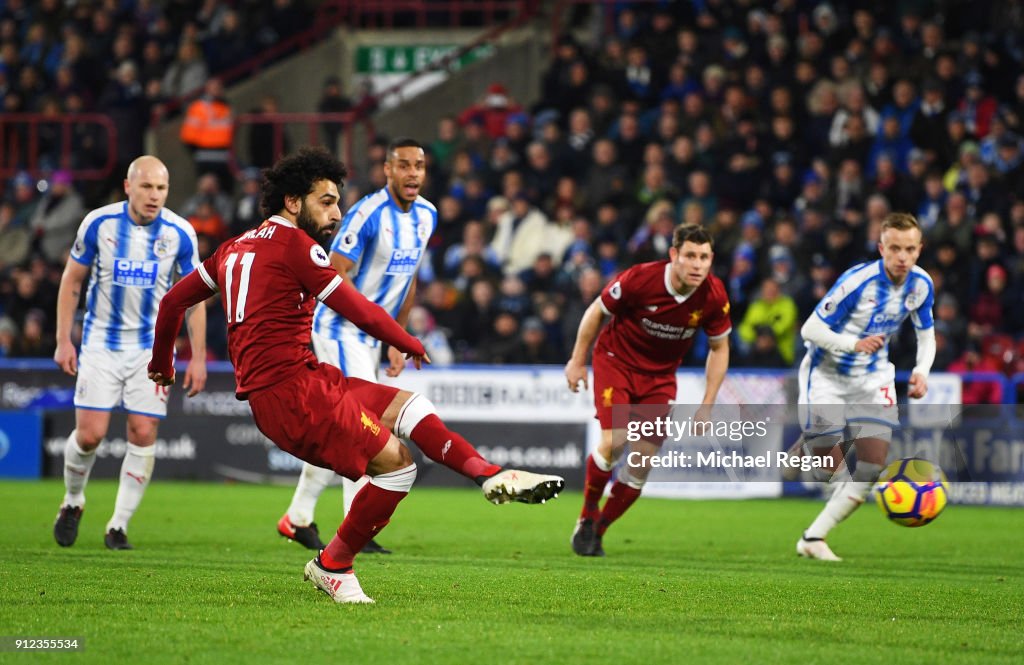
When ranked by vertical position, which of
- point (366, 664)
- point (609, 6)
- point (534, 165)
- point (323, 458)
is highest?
point (609, 6)

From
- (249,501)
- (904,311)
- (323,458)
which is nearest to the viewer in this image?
(323,458)

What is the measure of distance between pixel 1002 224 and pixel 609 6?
27.3 ft

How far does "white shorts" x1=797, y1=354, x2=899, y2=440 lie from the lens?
34.2 feet

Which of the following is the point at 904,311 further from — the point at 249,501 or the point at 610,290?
the point at 249,501

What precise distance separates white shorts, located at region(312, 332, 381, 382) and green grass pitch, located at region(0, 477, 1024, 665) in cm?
125

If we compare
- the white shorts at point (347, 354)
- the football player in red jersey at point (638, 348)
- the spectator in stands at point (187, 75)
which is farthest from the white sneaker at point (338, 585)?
the spectator in stands at point (187, 75)

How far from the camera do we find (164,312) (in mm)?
7137

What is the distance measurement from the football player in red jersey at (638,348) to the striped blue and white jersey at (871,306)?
851mm

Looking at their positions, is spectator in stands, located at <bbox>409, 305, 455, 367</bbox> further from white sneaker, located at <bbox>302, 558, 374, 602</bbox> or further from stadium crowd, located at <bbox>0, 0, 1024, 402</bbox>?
white sneaker, located at <bbox>302, 558, 374, 602</bbox>

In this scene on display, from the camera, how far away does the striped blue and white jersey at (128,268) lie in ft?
32.3

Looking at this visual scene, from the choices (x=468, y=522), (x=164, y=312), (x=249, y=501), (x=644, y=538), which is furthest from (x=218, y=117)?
(x=164, y=312)

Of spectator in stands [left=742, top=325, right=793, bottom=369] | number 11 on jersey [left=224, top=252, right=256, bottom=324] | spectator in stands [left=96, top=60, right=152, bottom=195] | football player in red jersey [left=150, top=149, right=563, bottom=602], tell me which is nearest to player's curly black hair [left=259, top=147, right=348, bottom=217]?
football player in red jersey [left=150, top=149, right=563, bottom=602]

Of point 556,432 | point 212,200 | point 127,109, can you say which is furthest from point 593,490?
point 127,109

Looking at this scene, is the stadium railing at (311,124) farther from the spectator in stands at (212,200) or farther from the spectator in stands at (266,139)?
the spectator in stands at (212,200)
